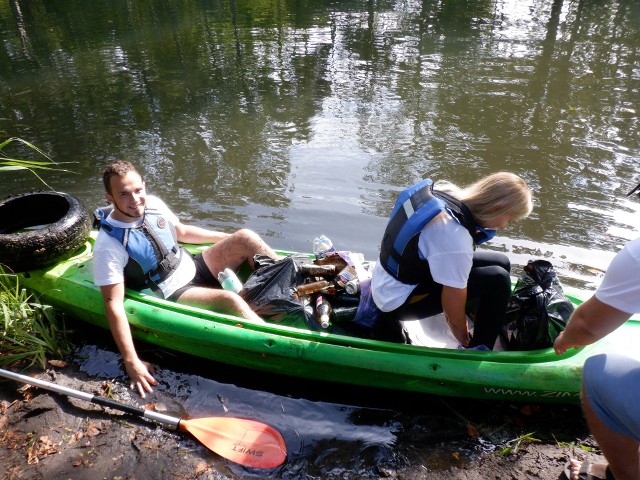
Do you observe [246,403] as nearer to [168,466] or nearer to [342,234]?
[168,466]

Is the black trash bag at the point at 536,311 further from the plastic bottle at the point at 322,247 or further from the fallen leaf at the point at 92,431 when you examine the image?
the fallen leaf at the point at 92,431

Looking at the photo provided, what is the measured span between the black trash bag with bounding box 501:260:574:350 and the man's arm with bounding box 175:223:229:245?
2.12 meters

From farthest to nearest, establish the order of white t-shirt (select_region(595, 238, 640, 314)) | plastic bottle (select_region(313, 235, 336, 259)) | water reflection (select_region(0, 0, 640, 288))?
1. water reflection (select_region(0, 0, 640, 288))
2. plastic bottle (select_region(313, 235, 336, 259))
3. white t-shirt (select_region(595, 238, 640, 314))

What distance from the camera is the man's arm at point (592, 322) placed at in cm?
174

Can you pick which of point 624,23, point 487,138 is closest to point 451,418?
point 487,138

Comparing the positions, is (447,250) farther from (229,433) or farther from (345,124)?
(345,124)

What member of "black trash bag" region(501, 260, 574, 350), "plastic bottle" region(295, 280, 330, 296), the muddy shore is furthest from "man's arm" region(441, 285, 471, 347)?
"plastic bottle" region(295, 280, 330, 296)

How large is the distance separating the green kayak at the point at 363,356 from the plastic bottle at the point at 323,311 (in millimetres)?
130

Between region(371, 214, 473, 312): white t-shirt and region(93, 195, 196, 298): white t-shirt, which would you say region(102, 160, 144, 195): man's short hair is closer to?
region(93, 195, 196, 298): white t-shirt

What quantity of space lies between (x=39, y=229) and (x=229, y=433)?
2060 mm

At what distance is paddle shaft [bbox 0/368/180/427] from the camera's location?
2.82 metres

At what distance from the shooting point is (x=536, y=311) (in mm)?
2908

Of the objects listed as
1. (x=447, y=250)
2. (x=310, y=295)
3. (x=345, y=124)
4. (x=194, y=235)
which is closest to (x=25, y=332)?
(x=194, y=235)

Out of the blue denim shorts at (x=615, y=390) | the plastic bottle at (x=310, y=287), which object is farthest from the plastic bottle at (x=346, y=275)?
the blue denim shorts at (x=615, y=390)
